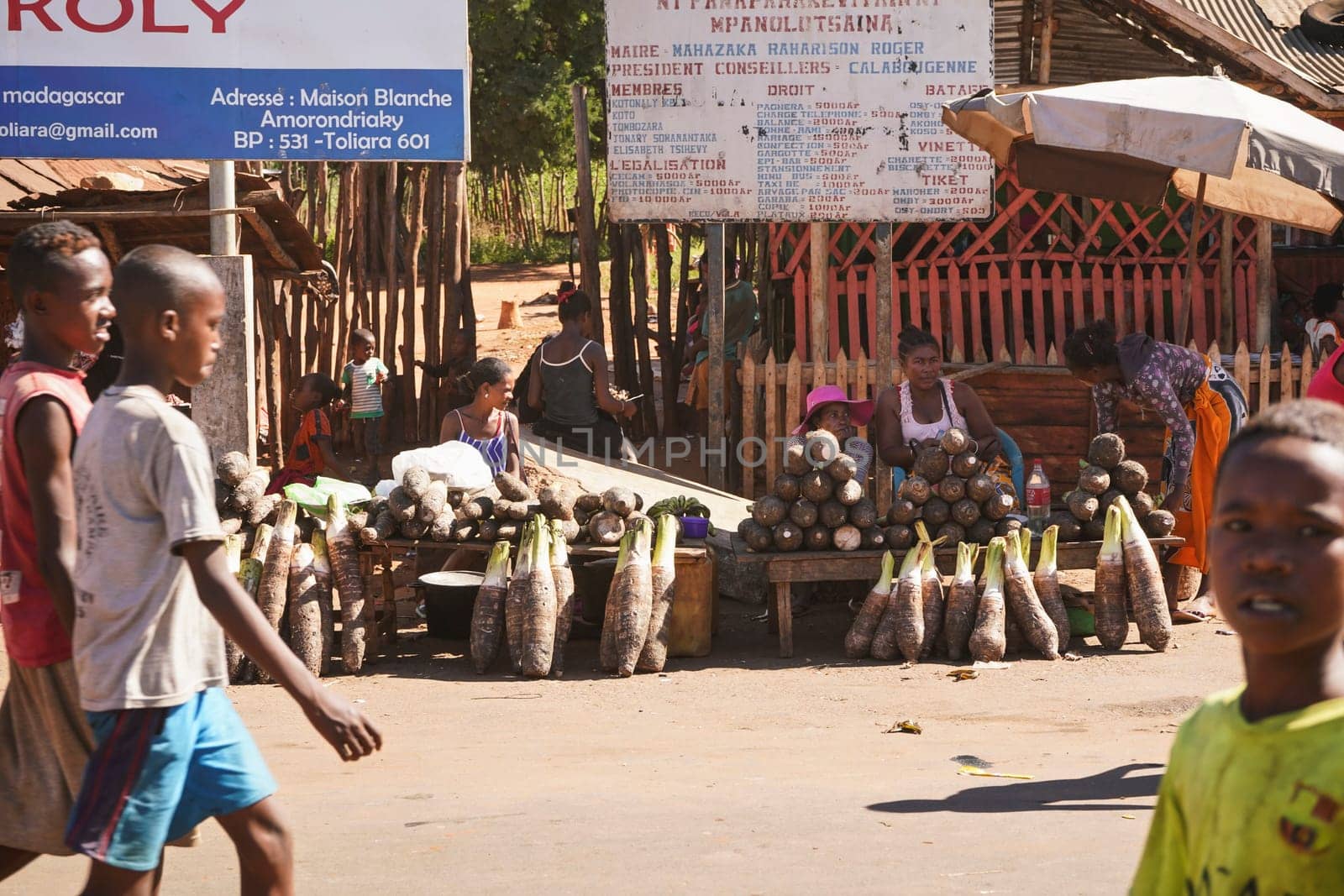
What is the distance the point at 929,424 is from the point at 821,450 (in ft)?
3.15

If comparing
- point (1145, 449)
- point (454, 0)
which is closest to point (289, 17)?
point (454, 0)

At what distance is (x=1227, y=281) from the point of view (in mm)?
11539

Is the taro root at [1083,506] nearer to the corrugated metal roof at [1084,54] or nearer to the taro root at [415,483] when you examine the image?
the taro root at [415,483]

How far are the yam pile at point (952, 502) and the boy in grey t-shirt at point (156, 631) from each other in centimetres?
488

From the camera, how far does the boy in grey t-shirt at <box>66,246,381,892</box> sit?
2.75 metres

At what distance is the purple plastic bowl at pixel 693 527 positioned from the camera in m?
7.68

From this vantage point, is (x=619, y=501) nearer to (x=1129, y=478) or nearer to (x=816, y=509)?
(x=816, y=509)

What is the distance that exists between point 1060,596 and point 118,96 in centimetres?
563

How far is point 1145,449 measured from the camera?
11125 mm

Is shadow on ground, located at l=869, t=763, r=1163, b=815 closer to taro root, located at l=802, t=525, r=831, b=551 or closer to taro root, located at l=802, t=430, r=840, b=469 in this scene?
taro root, located at l=802, t=525, r=831, b=551

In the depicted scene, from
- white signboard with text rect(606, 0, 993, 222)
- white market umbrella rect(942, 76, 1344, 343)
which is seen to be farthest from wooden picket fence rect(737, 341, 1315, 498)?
white market umbrella rect(942, 76, 1344, 343)

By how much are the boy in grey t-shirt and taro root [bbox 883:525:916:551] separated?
482cm

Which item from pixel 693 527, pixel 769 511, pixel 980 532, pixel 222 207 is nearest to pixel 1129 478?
pixel 980 532

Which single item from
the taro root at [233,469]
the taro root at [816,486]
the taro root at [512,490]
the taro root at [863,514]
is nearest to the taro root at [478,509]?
the taro root at [512,490]
